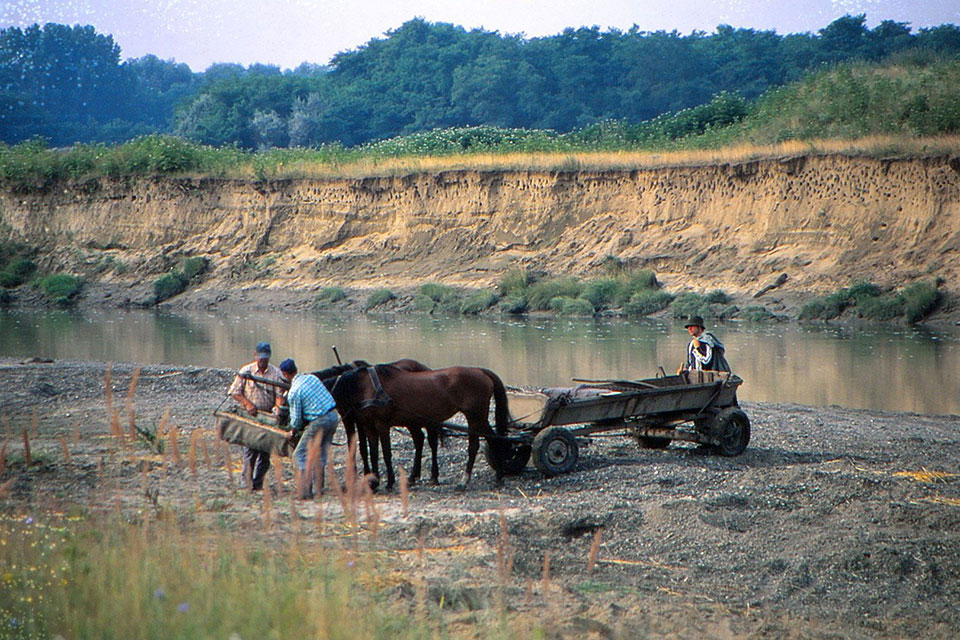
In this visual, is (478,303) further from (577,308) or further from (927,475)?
(927,475)

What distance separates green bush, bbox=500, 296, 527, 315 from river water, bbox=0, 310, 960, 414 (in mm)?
1520

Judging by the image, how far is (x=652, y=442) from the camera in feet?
37.9

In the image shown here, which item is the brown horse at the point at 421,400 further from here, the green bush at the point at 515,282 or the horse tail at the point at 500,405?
the green bush at the point at 515,282

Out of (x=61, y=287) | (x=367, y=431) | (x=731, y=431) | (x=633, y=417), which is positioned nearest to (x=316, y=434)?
(x=367, y=431)

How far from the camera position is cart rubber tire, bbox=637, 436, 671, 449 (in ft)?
37.6

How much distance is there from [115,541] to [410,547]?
7.48ft

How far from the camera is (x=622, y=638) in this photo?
5.57 m

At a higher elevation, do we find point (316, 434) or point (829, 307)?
point (316, 434)

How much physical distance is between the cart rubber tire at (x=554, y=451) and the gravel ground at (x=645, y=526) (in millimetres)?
133

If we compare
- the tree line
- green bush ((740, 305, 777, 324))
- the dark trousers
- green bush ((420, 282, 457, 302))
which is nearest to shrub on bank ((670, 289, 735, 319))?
green bush ((740, 305, 777, 324))

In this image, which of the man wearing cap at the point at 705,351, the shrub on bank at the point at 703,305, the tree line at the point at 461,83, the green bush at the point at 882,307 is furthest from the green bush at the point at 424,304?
the tree line at the point at 461,83

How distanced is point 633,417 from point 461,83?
6343cm

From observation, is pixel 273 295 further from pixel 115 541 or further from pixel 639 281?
pixel 115 541

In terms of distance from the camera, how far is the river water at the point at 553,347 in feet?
60.8
